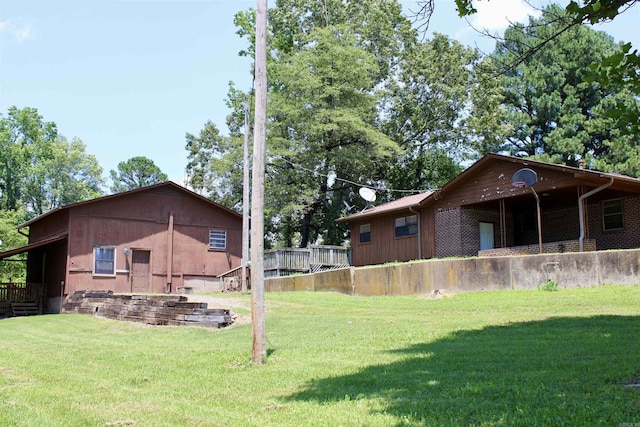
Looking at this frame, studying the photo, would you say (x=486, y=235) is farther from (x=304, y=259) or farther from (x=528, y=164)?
(x=304, y=259)

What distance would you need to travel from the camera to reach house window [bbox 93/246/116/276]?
91.9 feet

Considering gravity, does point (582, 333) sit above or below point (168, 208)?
below

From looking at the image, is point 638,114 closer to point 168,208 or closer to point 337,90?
point 168,208

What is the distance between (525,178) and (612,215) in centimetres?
342

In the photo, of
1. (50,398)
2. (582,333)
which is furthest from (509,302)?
(50,398)

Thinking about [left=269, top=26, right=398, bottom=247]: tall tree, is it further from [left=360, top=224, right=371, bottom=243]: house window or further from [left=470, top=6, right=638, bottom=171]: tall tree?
[left=470, top=6, right=638, bottom=171]: tall tree

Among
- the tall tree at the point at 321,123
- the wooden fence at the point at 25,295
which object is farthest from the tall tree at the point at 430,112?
the wooden fence at the point at 25,295

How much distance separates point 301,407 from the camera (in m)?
6.92

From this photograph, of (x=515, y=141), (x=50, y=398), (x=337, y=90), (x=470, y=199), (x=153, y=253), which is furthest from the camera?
(x=515, y=141)

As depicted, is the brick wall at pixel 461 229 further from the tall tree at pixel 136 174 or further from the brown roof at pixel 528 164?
the tall tree at pixel 136 174

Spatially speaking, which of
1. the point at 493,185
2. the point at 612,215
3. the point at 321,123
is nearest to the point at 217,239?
the point at 321,123

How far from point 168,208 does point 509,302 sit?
18.3 meters

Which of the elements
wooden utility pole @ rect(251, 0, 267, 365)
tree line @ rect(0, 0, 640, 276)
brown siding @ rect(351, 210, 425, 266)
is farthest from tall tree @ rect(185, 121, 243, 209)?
wooden utility pole @ rect(251, 0, 267, 365)

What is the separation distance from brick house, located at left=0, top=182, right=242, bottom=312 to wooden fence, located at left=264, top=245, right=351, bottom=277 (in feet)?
6.03
